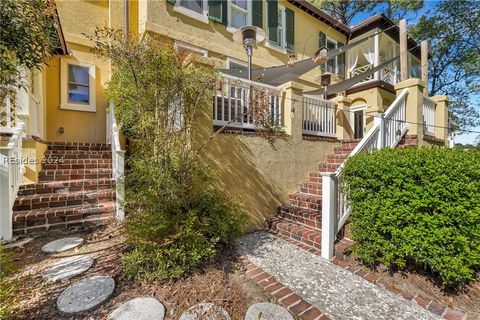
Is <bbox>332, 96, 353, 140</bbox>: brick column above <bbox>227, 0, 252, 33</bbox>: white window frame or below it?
below

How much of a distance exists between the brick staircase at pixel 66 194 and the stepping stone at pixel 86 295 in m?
1.94

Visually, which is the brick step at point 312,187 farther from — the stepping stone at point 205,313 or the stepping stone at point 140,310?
the stepping stone at point 140,310

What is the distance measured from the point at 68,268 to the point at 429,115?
8.99 metres

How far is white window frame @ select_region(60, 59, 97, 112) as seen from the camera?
275 inches

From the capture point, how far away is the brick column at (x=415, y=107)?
18.6 ft

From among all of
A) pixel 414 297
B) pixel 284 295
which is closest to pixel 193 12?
pixel 284 295

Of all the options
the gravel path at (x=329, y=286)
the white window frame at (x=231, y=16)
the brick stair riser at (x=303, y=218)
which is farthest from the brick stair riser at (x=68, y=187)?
the white window frame at (x=231, y=16)

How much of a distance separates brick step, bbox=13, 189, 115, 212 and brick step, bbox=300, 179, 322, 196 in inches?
176

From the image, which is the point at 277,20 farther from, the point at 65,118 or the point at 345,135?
the point at 65,118

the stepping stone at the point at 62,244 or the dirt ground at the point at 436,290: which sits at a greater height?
the stepping stone at the point at 62,244

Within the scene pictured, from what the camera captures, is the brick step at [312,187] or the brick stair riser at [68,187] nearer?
the brick stair riser at [68,187]

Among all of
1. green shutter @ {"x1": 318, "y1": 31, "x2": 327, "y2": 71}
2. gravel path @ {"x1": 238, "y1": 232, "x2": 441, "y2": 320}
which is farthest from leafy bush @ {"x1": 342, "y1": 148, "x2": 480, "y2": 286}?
green shutter @ {"x1": 318, "y1": 31, "x2": 327, "y2": 71}

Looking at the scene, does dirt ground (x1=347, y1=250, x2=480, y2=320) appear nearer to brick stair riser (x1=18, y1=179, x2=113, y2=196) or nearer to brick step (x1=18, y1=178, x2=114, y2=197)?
brick step (x1=18, y1=178, x2=114, y2=197)

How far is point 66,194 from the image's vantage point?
15.2 feet
